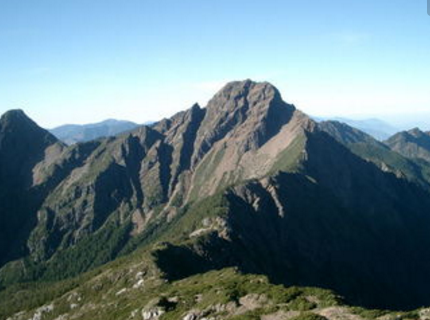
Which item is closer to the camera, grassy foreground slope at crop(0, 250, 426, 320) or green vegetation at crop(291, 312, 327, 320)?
green vegetation at crop(291, 312, 327, 320)

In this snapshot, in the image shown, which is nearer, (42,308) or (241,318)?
(241,318)

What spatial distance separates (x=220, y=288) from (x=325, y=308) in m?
37.4

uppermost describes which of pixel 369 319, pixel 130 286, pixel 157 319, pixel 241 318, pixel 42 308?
pixel 369 319

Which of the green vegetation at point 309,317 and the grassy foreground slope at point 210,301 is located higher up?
the green vegetation at point 309,317

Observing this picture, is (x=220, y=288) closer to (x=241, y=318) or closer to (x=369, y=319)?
(x=241, y=318)

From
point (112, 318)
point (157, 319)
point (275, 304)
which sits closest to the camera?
point (275, 304)

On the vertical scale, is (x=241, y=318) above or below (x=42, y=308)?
above

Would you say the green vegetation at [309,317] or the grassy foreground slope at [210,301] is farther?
the grassy foreground slope at [210,301]

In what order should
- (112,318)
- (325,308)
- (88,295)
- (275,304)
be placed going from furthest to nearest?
(88,295)
(112,318)
(275,304)
(325,308)

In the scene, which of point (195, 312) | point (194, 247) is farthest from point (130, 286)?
point (195, 312)

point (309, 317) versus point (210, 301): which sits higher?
point (309, 317)

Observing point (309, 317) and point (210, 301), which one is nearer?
point (309, 317)

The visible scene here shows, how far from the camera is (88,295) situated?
→ 620 ft

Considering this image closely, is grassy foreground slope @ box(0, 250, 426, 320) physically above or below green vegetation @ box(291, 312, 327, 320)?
below
